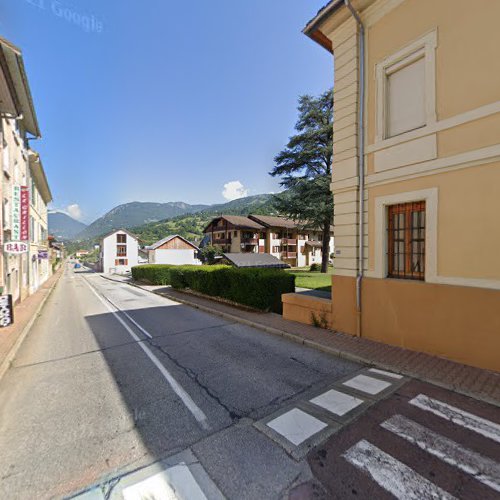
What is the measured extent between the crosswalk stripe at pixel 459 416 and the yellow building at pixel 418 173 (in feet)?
5.74

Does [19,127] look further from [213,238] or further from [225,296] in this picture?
[213,238]

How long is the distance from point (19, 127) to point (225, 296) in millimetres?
14758

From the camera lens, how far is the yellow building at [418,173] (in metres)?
4.90

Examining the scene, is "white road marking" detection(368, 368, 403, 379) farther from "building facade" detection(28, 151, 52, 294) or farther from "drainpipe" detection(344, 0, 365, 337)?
"building facade" detection(28, 151, 52, 294)

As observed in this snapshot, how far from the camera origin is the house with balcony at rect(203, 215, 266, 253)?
45.3 m

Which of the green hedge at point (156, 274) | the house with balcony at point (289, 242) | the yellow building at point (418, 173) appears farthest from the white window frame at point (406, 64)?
the house with balcony at point (289, 242)

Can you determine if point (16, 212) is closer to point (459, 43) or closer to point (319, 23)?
point (319, 23)

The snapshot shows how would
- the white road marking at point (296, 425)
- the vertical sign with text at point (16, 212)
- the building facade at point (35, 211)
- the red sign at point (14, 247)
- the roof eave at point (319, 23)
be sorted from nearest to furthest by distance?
the white road marking at point (296, 425) < the roof eave at point (319, 23) < the red sign at point (14, 247) < the vertical sign with text at point (16, 212) < the building facade at point (35, 211)

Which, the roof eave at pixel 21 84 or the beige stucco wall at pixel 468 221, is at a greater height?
the roof eave at pixel 21 84

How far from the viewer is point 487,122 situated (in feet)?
16.0

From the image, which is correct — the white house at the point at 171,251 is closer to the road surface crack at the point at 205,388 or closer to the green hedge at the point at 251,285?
the green hedge at the point at 251,285

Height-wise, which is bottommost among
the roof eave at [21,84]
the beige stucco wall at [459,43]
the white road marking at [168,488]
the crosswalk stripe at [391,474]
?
the white road marking at [168,488]

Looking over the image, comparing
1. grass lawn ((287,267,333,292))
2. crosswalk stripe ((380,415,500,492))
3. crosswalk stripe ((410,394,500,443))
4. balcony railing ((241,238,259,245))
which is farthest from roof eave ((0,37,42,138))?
balcony railing ((241,238,259,245))

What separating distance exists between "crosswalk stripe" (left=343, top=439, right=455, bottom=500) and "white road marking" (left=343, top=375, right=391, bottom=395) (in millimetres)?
1369
